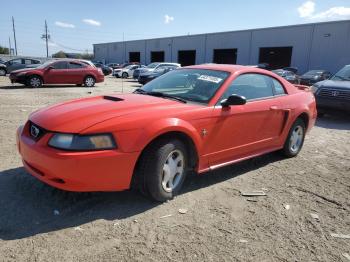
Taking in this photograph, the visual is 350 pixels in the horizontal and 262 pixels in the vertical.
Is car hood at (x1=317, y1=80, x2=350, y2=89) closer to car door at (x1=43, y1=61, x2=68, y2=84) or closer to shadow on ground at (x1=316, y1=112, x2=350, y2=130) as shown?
shadow on ground at (x1=316, y1=112, x2=350, y2=130)

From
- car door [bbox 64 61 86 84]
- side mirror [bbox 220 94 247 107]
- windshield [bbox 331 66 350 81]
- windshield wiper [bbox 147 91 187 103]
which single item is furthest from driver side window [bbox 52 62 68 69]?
side mirror [bbox 220 94 247 107]

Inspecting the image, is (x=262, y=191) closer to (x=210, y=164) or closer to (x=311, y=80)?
(x=210, y=164)

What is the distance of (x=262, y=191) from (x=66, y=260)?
252 centimetres

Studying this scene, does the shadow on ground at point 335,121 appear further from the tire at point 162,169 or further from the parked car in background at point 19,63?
the parked car in background at point 19,63

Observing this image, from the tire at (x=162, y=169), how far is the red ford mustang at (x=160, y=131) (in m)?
0.01

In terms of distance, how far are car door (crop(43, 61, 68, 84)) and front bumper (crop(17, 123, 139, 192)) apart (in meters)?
14.6

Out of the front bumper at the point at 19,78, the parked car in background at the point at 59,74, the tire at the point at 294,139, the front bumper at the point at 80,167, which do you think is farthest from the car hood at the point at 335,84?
the front bumper at the point at 19,78

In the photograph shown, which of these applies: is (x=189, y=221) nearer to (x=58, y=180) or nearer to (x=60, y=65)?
(x=58, y=180)

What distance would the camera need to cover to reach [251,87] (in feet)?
15.2

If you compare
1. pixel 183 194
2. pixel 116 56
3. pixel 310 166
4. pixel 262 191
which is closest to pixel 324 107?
pixel 310 166

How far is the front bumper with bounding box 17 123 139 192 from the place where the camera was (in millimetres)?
2949

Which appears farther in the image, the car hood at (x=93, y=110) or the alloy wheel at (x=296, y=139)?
the alloy wheel at (x=296, y=139)

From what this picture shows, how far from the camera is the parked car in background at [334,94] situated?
9066 mm

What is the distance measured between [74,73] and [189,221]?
15.7 m
